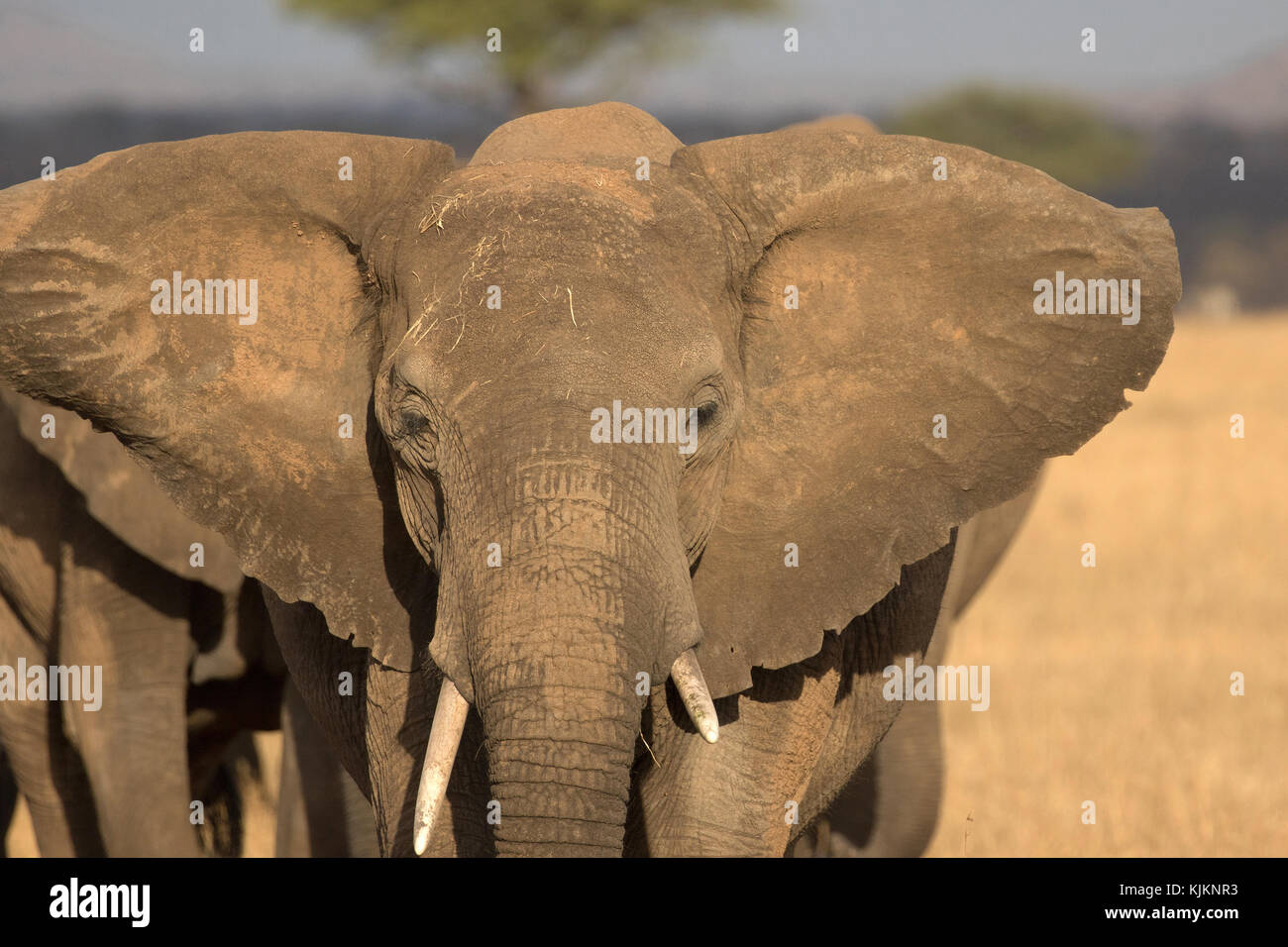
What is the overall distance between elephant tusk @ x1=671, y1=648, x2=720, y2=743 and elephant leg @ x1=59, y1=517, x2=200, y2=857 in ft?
8.06

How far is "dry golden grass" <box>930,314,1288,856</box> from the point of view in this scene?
6.18 metres

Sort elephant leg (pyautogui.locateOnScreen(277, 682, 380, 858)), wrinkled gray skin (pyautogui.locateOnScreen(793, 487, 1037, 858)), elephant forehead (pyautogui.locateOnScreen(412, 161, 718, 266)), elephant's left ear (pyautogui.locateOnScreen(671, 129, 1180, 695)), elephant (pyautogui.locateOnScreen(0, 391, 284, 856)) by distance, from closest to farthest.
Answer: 1. elephant forehead (pyautogui.locateOnScreen(412, 161, 718, 266))
2. elephant's left ear (pyautogui.locateOnScreen(671, 129, 1180, 695))
3. elephant (pyautogui.locateOnScreen(0, 391, 284, 856))
4. elephant leg (pyautogui.locateOnScreen(277, 682, 380, 858))
5. wrinkled gray skin (pyautogui.locateOnScreen(793, 487, 1037, 858))

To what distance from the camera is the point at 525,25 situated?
24484 mm

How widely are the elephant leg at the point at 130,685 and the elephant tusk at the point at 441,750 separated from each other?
2.28 m

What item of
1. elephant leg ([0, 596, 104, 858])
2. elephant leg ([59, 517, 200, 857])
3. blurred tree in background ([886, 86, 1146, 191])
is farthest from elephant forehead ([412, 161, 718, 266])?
blurred tree in background ([886, 86, 1146, 191])

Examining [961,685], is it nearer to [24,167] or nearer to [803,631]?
[803,631]

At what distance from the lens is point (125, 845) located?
205 inches

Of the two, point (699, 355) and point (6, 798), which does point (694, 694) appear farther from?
point (6, 798)

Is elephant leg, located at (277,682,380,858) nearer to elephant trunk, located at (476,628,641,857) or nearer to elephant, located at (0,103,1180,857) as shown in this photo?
elephant, located at (0,103,1180,857)

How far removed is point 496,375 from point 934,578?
139cm

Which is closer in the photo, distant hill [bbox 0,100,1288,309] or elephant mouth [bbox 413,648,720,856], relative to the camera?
elephant mouth [bbox 413,648,720,856]

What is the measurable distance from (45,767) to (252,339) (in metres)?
2.38

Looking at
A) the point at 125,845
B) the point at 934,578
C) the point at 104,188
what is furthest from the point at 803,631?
the point at 125,845

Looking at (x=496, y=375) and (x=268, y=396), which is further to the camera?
(x=268, y=396)
